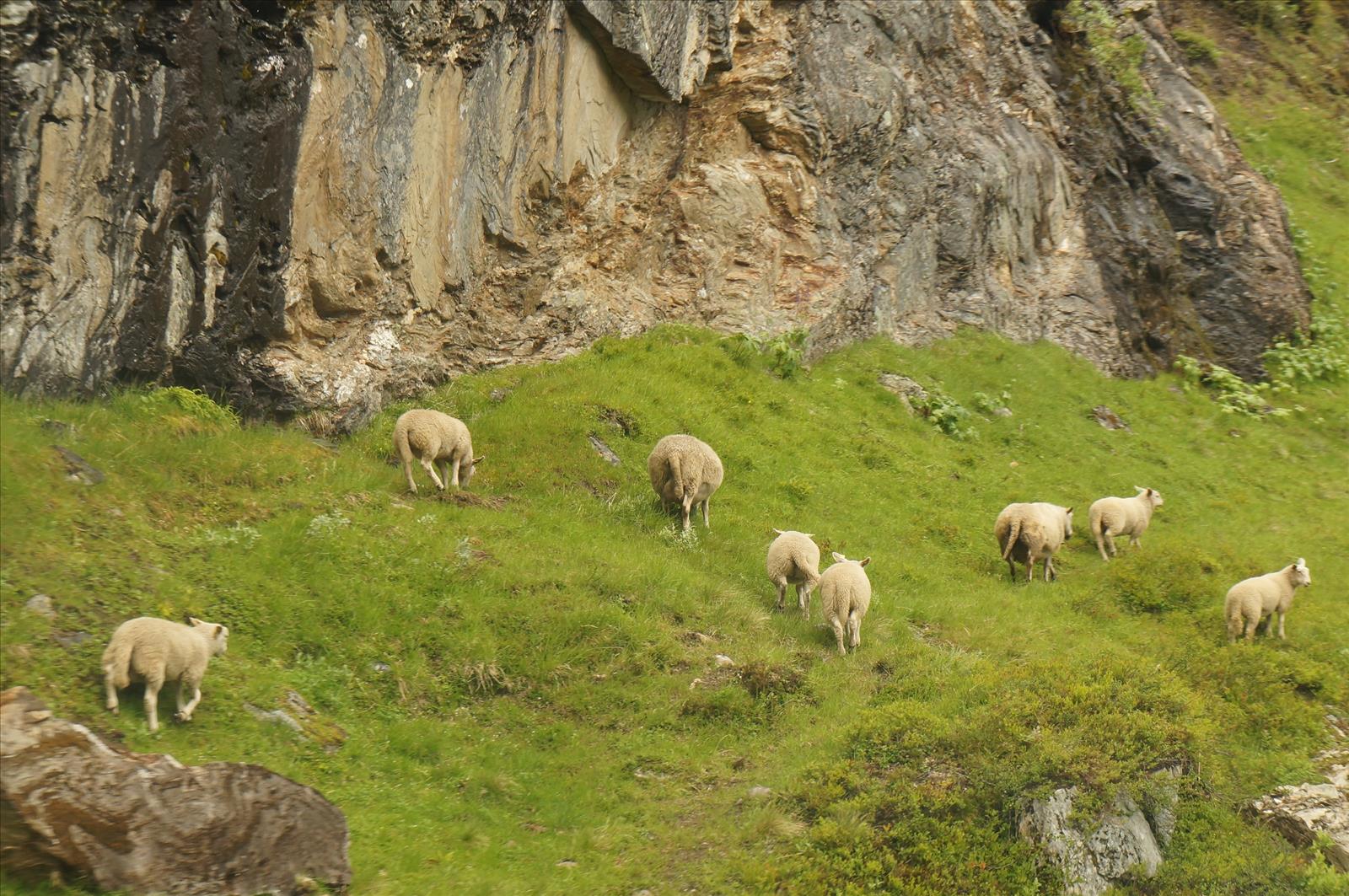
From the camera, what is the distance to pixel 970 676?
53.4ft

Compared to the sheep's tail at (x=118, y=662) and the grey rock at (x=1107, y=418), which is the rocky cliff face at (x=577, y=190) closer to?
the grey rock at (x=1107, y=418)

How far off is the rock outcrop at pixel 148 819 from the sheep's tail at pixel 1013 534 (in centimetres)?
1570

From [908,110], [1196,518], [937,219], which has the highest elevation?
[908,110]

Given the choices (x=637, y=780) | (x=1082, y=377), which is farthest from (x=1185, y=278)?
(x=637, y=780)

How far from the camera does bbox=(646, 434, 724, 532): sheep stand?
2077cm

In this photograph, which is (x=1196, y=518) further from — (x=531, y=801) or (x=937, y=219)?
(x=531, y=801)

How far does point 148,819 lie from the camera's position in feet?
31.7

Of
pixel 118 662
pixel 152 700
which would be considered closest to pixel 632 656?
pixel 152 700

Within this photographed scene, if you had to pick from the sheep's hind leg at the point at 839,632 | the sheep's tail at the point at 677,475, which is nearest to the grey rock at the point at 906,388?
the sheep's tail at the point at 677,475

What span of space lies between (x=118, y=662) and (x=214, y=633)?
1544 millimetres

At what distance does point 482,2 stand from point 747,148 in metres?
10.0

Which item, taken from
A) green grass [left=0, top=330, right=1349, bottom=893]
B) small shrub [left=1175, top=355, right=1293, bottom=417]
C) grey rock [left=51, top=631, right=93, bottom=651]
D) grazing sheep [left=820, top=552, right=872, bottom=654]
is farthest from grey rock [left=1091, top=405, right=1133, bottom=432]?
grey rock [left=51, top=631, right=93, bottom=651]

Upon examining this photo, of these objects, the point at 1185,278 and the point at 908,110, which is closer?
the point at 908,110

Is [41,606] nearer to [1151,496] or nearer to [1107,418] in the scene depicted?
[1151,496]
